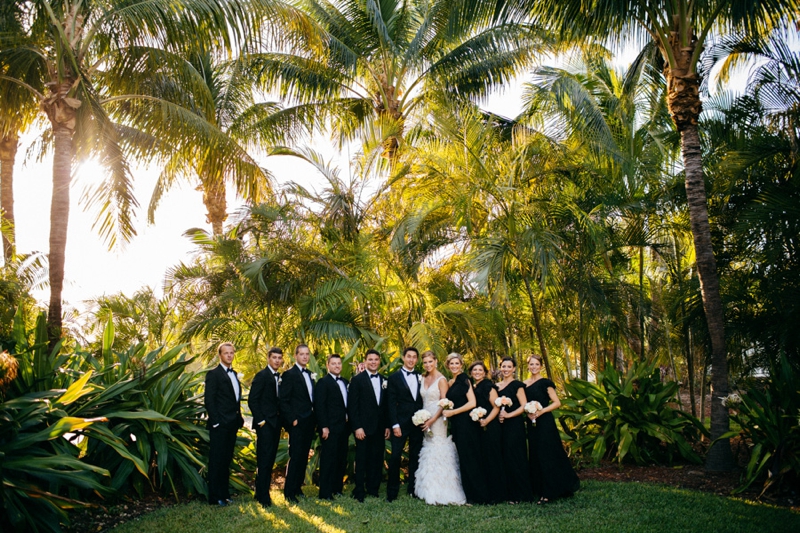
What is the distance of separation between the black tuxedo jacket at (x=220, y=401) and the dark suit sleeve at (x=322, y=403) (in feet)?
3.14

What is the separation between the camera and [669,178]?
11.7m

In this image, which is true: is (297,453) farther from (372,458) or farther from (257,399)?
(372,458)

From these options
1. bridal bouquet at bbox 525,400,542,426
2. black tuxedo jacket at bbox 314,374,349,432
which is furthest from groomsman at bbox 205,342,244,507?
bridal bouquet at bbox 525,400,542,426

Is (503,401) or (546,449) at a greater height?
(503,401)

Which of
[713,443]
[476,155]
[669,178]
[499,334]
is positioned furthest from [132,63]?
[713,443]

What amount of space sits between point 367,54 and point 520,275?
6.92m

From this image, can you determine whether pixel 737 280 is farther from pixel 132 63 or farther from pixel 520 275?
pixel 132 63

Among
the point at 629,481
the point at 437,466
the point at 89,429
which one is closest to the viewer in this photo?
the point at 89,429

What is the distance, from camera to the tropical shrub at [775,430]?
7340mm

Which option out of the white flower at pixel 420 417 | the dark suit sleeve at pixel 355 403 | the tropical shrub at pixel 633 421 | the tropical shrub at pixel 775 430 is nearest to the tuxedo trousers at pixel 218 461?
the dark suit sleeve at pixel 355 403

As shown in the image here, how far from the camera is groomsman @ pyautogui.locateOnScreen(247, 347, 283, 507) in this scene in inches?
300

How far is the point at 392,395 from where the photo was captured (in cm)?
805

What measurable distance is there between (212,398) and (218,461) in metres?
0.72

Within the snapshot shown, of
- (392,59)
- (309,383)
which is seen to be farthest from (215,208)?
(309,383)
